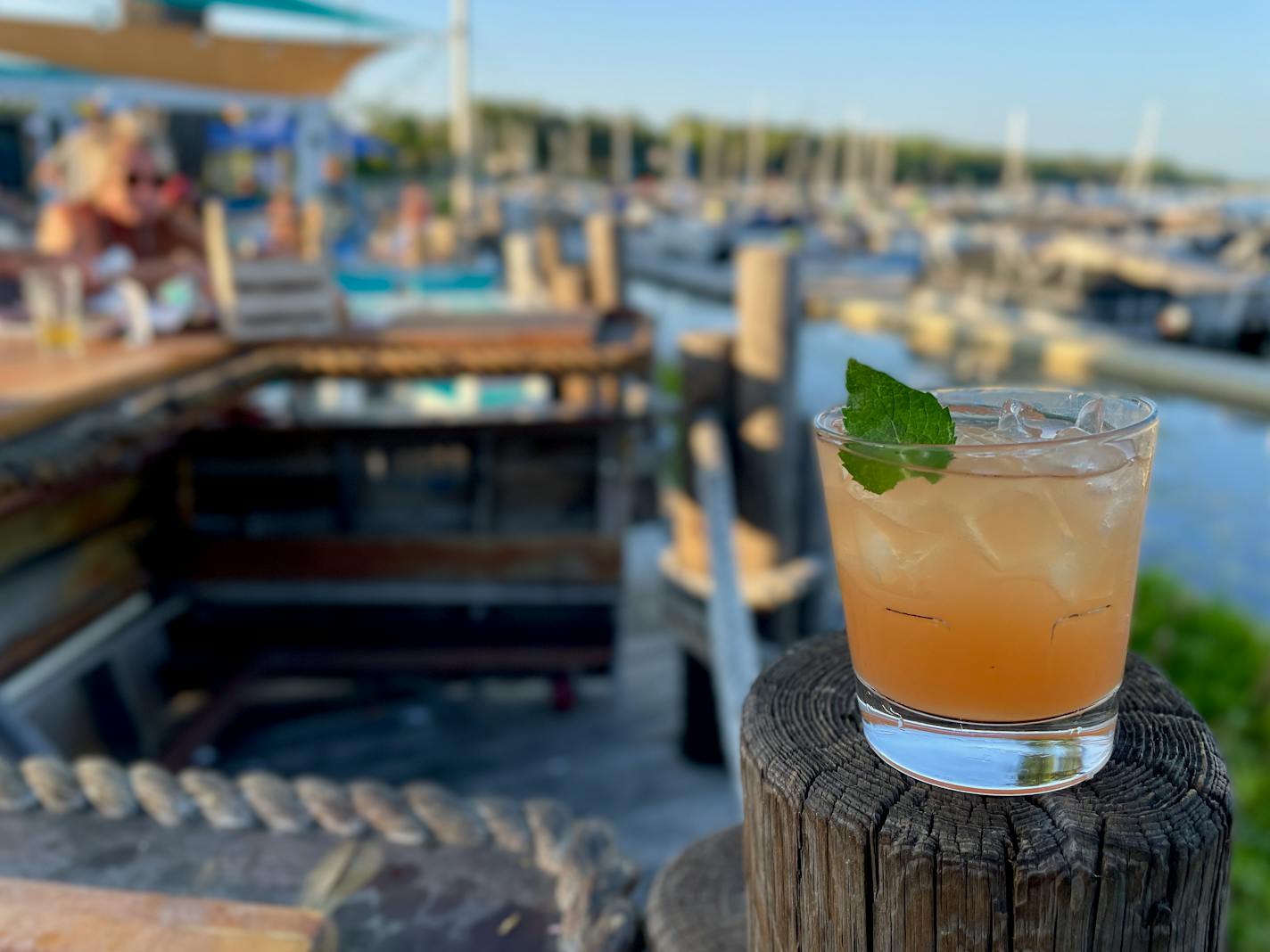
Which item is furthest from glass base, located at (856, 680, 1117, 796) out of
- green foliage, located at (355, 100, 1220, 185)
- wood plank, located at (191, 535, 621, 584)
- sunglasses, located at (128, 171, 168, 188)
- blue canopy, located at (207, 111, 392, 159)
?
green foliage, located at (355, 100, 1220, 185)

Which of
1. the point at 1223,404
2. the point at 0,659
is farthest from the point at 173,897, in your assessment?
the point at 1223,404

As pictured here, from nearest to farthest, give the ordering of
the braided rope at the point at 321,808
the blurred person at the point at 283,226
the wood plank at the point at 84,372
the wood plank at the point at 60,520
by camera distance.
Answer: the braided rope at the point at 321,808 < the wood plank at the point at 84,372 < the wood plank at the point at 60,520 < the blurred person at the point at 283,226

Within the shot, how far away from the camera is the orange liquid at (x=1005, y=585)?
769 millimetres

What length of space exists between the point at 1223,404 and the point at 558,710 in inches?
471

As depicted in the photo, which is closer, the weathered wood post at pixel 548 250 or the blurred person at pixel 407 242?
the weathered wood post at pixel 548 250

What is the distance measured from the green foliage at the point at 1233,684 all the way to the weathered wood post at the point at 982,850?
4759mm

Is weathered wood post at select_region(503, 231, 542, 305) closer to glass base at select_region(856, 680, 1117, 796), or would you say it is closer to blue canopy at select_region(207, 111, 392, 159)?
blue canopy at select_region(207, 111, 392, 159)

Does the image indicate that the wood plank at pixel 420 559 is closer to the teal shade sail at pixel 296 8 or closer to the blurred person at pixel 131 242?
the blurred person at pixel 131 242

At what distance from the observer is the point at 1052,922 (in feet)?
2.39

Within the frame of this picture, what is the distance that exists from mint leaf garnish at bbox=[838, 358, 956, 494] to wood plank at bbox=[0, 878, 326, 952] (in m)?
0.77

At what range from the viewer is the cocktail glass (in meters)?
0.76

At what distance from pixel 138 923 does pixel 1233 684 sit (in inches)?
296

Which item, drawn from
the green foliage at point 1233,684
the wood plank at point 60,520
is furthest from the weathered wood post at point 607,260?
the green foliage at point 1233,684

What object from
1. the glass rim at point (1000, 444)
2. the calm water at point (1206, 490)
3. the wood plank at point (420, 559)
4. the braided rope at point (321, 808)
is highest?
the glass rim at point (1000, 444)
